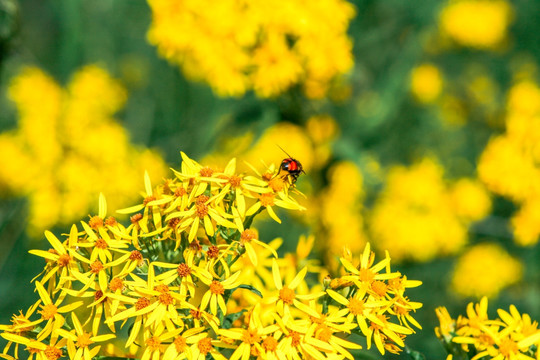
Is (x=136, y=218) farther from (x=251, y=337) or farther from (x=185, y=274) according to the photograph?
(x=251, y=337)

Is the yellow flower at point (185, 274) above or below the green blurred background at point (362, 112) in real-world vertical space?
below

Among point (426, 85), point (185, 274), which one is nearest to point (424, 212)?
point (426, 85)

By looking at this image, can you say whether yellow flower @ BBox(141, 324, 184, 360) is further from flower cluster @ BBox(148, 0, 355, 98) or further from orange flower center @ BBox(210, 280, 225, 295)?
flower cluster @ BBox(148, 0, 355, 98)

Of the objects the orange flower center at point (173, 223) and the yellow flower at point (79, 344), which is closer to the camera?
the yellow flower at point (79, 344)

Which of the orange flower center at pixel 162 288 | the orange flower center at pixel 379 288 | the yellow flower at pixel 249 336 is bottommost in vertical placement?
the yellow flower at pixel 249 336

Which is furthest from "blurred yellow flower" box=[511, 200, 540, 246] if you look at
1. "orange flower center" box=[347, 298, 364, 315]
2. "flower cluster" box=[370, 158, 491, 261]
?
"orange flower center" box=[347, 298, 364, 315]

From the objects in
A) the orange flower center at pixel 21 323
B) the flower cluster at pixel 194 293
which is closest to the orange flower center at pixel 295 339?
the flower cluster at pixel 194 293

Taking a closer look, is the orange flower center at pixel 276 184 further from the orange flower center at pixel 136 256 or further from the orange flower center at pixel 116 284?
the orange flower center at pixel 116 284
